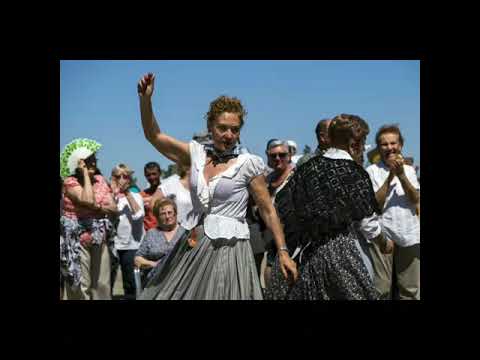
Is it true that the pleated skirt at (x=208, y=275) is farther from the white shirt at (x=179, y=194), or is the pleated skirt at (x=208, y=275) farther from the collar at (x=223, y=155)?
the white shirt at (x=179, y=194)

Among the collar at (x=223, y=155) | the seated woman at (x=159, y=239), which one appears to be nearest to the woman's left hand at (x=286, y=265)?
the collar at (x=223, y=155)

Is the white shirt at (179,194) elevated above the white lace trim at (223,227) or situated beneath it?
elevated above

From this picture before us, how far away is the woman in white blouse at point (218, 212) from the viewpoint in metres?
6.11

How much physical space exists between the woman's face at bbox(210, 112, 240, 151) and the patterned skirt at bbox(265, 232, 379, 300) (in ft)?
3.00

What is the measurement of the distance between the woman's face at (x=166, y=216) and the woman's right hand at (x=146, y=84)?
254cm

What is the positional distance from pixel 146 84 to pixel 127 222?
3601 mm

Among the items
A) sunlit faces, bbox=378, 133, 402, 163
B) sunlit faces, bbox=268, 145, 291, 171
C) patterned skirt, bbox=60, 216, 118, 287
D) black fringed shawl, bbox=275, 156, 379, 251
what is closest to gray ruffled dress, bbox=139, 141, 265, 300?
black fringed shawl, bbox=275, 156, 379, 251

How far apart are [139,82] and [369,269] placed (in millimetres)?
2026

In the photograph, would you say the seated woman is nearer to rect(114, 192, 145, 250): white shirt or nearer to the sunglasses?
the sunglasses

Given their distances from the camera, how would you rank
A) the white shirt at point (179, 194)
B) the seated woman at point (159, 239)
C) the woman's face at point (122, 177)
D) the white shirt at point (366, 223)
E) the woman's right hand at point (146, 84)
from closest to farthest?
the woman's right hand at point (146, 84) < the white shirt at point (366, 223) < the seated woman at point (159, 239) < the white shirt at point (179, 194) < the woman's face at point (122, 177)

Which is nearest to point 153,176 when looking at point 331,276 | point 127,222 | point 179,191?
point 127,222

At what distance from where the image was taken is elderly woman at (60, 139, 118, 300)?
8.20 metres

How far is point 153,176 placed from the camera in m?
10.1
